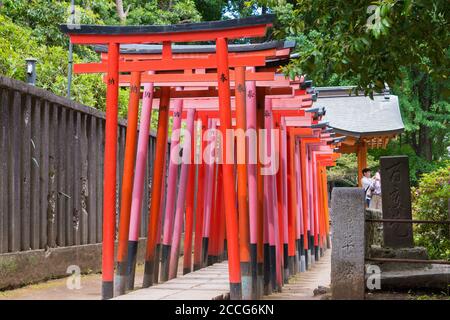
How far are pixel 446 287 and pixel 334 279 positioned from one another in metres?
1.28

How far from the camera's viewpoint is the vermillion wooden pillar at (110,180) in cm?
927

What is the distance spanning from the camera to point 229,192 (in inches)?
352

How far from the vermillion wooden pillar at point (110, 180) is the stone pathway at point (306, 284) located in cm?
213

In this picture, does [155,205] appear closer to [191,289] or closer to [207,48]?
[191,289]

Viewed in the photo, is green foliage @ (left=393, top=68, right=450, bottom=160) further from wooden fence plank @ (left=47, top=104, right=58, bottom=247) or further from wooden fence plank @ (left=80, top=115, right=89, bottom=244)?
wooden fence plank @ (left=47, top=104, right=58, bottom=247)

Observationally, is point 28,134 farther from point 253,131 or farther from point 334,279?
point 334,279

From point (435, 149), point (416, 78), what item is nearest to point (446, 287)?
point (416, 78)

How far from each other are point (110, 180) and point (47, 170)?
285cm

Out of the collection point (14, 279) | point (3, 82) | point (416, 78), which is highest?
point (416, 78)

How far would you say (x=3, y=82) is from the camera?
10367 mm

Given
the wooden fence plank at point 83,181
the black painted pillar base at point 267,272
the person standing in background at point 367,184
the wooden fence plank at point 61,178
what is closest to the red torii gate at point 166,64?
the black painted pillar base at point 267,272

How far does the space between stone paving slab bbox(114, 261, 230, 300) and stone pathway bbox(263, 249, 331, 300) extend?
792 mm

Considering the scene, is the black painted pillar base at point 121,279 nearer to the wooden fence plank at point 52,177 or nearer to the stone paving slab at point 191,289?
the stone paving slab at point 191,289

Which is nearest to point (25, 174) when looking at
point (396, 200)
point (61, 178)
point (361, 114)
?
point (61, 178)
